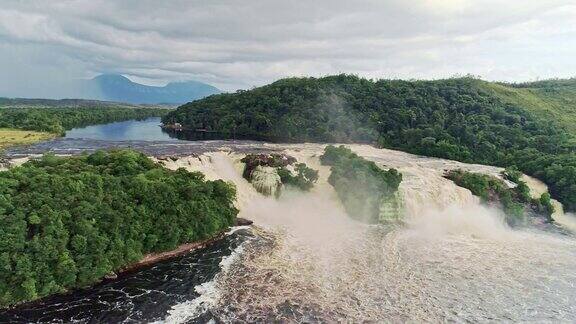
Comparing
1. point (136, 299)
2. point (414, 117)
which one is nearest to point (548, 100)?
point (414, 117)

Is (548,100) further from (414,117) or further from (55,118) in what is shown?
(55,118)

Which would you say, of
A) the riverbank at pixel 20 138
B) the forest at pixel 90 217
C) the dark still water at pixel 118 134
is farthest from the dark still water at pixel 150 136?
the forest at pixel 90 217

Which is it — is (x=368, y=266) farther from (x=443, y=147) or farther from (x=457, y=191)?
(x=443, y=147)

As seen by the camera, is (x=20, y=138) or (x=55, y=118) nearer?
(x=20, y=138)

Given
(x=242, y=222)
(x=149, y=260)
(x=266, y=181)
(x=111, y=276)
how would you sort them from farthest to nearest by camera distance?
1. (x=266, y=181)
2. (x=242, y=222)
3. (x=149, y=260)
4. (x=111, y=276)

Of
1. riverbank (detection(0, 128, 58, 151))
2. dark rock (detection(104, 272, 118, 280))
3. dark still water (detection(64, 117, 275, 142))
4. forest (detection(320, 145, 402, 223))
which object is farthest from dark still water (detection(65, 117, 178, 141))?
dark rock (detection(104, 272, 118, 280))

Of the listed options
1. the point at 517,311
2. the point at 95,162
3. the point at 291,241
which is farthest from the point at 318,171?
the point at 517,311

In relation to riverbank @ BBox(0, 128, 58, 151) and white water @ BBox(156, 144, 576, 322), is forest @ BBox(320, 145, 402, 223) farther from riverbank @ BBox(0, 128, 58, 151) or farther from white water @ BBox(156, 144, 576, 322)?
riverbank @ BBox(0, 128, 58, 151)
